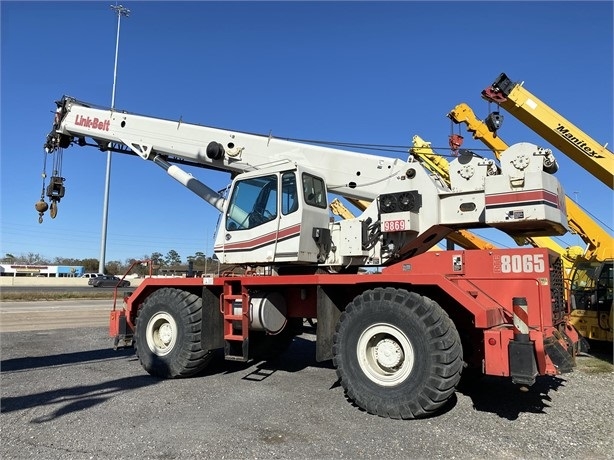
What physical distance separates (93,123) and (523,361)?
32.0 ft

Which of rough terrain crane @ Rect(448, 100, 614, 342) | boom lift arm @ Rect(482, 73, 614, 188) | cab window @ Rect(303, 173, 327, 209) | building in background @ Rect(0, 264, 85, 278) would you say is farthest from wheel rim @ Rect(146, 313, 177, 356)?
building in background @ Rect(0, 264, 85, 278)

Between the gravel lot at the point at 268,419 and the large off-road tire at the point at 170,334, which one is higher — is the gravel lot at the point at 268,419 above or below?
below

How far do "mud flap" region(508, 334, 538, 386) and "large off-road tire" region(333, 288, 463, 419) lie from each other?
0.58 m

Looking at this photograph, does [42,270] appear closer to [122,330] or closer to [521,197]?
[122,330]

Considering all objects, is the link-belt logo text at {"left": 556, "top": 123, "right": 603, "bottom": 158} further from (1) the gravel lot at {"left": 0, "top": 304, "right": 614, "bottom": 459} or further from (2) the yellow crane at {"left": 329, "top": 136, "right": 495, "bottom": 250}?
(1) the gravel lot at {"left": 0, "top": 304, "right": 614, "bottom": 459}

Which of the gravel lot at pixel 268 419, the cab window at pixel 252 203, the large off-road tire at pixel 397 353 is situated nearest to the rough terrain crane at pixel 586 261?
the gravel lot at pixel 268 419

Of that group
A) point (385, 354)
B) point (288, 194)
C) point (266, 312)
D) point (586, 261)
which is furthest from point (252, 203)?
point (586, 261)

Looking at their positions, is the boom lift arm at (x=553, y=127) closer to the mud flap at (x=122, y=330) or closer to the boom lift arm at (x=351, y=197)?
the boom lift arm at (x=351, y=197)

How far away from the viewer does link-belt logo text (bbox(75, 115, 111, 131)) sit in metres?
10.5

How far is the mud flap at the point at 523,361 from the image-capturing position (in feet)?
16.3

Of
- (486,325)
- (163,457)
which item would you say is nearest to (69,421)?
(163,457)

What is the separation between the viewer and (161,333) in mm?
8305

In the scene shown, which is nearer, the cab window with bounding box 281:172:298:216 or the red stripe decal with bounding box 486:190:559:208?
the red stripe decal with bounding box 486:190:559:208

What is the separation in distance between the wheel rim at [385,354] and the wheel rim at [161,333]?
3.58 meters
